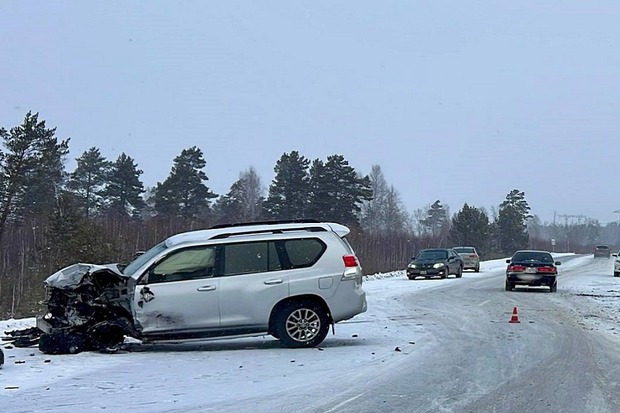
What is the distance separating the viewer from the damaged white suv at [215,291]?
37.1ft

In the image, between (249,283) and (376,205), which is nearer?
(249,283)

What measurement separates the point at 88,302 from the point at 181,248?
1.52 metres

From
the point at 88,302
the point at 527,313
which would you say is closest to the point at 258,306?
the point at 88,302

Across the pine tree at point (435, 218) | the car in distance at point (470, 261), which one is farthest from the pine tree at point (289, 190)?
the pine tree at point (435, 218)

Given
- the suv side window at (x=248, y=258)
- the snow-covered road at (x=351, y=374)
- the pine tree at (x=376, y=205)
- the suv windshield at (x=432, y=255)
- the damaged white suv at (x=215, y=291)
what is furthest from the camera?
the pine tree at (x=376, y=205)

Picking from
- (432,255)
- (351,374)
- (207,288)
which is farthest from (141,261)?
(432,255)

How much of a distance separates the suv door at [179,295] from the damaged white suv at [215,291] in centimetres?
1

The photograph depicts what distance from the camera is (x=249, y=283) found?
1179 cm

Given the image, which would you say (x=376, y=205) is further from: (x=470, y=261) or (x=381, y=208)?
(x=470, y=261)

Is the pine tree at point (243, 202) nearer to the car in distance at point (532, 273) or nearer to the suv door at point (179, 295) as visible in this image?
the car in distance at point (532, 273)

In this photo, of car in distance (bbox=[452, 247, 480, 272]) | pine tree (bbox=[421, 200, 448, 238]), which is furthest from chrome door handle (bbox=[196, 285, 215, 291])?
pine tree (bbox=[421, 200, 448, 238])

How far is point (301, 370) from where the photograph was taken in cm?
1012

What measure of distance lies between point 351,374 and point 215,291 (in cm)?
270

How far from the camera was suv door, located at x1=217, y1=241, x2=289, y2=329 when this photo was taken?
38.2 ft
